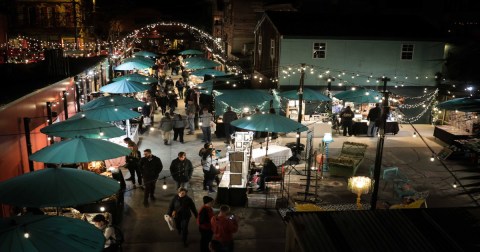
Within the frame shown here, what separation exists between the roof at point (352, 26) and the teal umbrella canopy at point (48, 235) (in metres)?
18.8

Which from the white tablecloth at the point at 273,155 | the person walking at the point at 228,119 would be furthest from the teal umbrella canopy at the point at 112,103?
the person walking at the point at 228,119

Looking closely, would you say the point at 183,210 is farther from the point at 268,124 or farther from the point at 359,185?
the point at 359,185

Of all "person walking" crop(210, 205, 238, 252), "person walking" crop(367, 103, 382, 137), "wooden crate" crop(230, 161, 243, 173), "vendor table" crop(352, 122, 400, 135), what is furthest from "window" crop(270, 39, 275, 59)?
"person walking" crop(210, 205, 238, 252)

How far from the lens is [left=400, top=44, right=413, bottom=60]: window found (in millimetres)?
23500

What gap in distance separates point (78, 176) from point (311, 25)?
1953 centimetres

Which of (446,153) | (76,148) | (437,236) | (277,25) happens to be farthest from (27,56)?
(437,236)

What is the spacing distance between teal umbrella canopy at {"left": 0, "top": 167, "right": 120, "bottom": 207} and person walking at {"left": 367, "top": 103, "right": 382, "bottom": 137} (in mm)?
15333

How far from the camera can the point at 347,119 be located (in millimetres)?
20406

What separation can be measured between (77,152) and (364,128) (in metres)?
15.4

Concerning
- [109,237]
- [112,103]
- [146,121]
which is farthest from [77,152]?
[146,121]

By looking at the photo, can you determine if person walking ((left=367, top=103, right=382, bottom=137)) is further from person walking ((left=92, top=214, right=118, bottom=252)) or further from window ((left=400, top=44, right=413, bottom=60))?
person walking ((left=92, top=214, right=118, bottom=252))

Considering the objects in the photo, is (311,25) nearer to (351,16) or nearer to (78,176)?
(351,16)

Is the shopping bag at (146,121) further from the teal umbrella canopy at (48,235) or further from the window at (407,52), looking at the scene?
the window at (407,52)

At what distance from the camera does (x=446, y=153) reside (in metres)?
16.7
